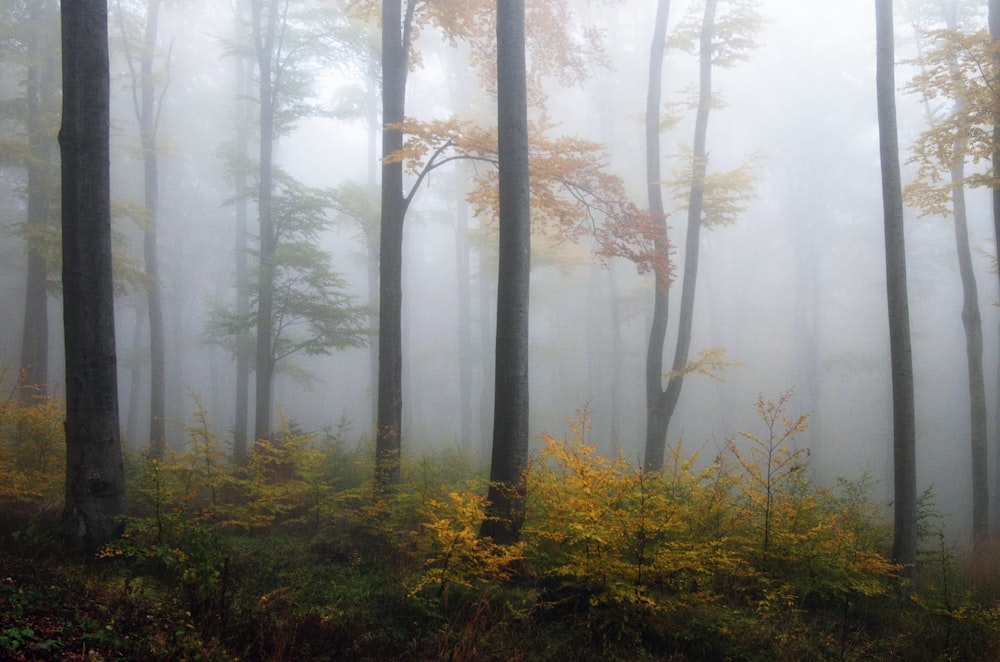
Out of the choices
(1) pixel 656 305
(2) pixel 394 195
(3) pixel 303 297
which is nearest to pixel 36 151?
(3) pixel 303 297

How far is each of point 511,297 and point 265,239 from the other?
11.1 meters

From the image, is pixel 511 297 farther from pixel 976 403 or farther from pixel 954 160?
pixel 976 403

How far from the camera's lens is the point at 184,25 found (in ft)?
93.2

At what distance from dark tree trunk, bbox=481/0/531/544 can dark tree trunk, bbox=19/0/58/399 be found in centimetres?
1238

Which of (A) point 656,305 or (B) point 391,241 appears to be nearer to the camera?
(B) point 391,241

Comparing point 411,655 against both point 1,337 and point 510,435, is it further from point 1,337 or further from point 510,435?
point 1,337

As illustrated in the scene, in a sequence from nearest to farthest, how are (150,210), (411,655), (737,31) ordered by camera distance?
(411,655) → (737,31) → (150,210)

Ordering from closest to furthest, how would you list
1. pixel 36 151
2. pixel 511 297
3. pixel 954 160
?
pixel 511 297 → pixel 954 160 → pixel 36 151

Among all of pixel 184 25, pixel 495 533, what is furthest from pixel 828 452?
pixel 184 25

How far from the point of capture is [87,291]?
6023 millimetres

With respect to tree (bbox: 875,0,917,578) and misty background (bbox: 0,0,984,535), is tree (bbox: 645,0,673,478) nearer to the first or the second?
tree (bbox: 875,0,917,578)

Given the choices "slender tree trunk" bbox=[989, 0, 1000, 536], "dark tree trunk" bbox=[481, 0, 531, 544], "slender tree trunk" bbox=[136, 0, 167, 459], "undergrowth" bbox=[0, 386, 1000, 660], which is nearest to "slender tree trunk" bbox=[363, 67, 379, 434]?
"slender tree trunk" bbox=[136, 0, 167, 459]

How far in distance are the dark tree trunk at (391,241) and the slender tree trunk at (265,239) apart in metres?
5.80

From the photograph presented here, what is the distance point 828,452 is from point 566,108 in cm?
2428
